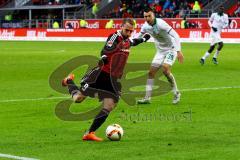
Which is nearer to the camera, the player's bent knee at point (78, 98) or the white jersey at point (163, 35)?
the player's bent knee at point (78, 98)

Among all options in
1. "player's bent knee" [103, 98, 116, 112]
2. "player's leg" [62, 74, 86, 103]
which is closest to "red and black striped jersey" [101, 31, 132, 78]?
"player's bent knee" [103, 98, 116, 112]

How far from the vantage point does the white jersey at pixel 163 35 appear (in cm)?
1614

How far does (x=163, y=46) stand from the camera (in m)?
16.8

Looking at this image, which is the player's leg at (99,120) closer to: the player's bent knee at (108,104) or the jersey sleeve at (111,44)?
the player's bent knee at (108,104)

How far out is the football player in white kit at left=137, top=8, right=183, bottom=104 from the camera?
52.8 ft

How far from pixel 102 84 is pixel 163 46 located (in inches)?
215

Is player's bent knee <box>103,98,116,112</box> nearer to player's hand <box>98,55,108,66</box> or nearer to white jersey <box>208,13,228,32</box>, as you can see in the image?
player's hand <box>98,55,108,66</box>

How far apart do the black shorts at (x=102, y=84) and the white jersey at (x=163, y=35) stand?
15.1 feet

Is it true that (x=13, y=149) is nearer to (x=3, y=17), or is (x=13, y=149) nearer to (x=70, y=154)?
(x=70, y=154)

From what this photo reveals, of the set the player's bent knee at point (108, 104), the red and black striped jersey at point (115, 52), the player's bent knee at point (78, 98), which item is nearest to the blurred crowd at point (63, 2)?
the player's bent knee at point (78, 98)

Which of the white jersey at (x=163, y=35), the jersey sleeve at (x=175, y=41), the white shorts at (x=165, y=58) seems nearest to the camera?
the jersey sleeve at (x=175, y=41)

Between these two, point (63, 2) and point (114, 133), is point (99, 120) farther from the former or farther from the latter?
point (63, 2)

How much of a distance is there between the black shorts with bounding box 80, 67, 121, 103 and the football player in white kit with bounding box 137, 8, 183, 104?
435 cm

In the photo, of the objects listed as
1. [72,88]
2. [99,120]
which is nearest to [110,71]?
→ [99,120]
